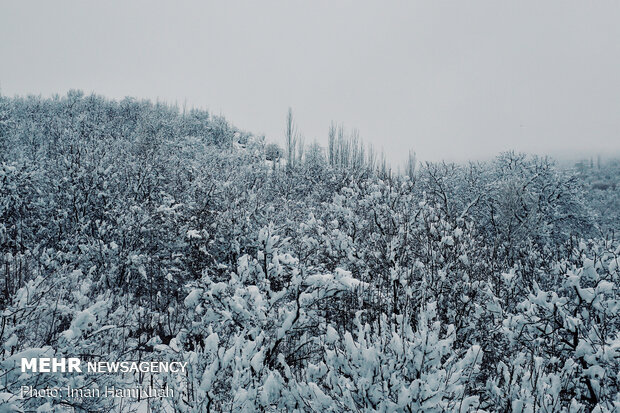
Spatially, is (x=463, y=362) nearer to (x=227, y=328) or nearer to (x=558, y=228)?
(x=227, y=328)

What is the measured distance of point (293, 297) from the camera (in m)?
7.01

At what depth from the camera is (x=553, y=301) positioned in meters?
6.14

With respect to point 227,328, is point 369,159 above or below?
above

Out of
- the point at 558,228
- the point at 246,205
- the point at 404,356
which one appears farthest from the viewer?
the point at 558,228

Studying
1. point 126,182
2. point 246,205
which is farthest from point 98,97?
point 246,205

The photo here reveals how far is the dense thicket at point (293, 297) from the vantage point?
3.91 m

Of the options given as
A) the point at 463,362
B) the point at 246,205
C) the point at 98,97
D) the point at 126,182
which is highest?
the point at 98,97

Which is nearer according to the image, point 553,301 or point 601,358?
point 601,358

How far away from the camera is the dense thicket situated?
12.8ft

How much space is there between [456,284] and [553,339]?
2.13 m

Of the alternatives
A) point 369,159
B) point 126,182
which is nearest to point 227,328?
point 126,182

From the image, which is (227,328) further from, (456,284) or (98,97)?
(98,97)

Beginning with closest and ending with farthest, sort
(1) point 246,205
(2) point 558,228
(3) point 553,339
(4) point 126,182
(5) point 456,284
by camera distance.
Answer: (3) point 553,339 → (5) point 456,284 → (1) point 246,205 → (4) point 126,182 → (2) point 558,228

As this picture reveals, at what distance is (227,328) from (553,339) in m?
6.36
